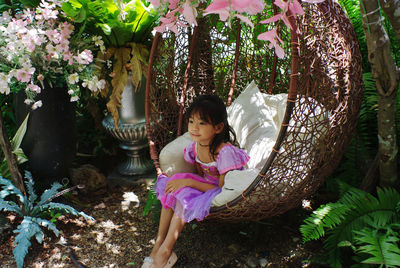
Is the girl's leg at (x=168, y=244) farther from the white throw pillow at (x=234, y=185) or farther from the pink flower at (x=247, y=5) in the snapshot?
the pink flower at (x=247, y=5)

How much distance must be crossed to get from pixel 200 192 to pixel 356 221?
82 cm

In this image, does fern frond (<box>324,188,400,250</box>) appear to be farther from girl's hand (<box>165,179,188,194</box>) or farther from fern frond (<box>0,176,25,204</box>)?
fern frond (<box>0,176,25,204</box>)

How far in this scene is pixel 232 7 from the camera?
867mm

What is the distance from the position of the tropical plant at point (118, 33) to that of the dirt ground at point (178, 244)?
85 centimetres

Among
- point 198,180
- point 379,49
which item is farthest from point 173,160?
point 379,49

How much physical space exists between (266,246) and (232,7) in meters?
1.77

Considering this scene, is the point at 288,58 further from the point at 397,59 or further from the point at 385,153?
the point at 385,153

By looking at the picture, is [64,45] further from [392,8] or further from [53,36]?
[392,8]

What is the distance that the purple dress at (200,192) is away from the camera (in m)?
2.06

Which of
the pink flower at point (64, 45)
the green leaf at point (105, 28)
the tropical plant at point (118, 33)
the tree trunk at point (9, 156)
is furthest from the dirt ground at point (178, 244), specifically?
the green leaf at point (105, 28)

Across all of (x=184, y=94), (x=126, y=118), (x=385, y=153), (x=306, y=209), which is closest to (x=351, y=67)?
(x=385, y=153)

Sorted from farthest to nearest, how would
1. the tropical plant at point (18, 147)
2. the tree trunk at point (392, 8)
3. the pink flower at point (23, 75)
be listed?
the tropical plant at point (18, 147), the pink flower at point (23, 75), the tree trunk at point (392, 8)

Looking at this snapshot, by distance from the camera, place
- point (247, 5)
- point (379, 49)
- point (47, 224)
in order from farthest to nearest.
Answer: point (47, 224) < point (379, 49) < point (247, 5)

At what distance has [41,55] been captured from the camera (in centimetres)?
233
